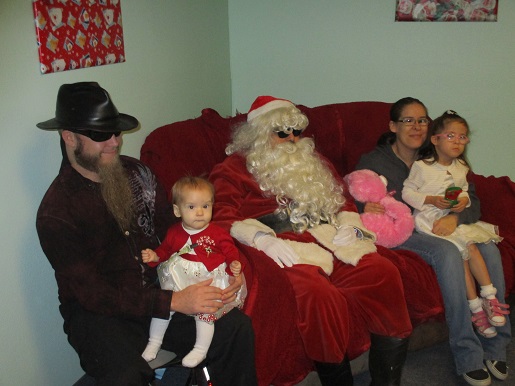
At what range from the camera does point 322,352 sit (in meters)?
2.38

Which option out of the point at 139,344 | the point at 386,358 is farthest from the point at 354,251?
the point at 139,344

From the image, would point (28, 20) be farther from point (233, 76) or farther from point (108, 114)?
point (233, 76)

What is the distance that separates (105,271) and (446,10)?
10.3 ft

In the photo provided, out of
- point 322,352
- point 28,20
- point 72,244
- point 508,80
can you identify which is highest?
point 28,20

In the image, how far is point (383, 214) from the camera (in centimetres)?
→ 300

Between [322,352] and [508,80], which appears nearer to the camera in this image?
[322,352]

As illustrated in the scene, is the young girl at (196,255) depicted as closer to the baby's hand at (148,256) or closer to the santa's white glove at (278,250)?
the baby's hand at (148,256)

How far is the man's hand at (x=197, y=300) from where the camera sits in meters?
2.10

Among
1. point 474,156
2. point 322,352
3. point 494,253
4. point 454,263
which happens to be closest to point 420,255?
point 454,263

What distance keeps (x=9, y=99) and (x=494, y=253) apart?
8.43ft

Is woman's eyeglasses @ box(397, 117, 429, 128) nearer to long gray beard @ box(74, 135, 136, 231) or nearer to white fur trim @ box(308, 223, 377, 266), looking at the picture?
white fur trim @ box(308, 223, 377, 266)

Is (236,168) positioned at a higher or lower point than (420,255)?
higher

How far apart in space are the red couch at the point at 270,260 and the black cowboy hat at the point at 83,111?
33.8 inches

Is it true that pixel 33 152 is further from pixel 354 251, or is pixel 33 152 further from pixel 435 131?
pixel 435 131
